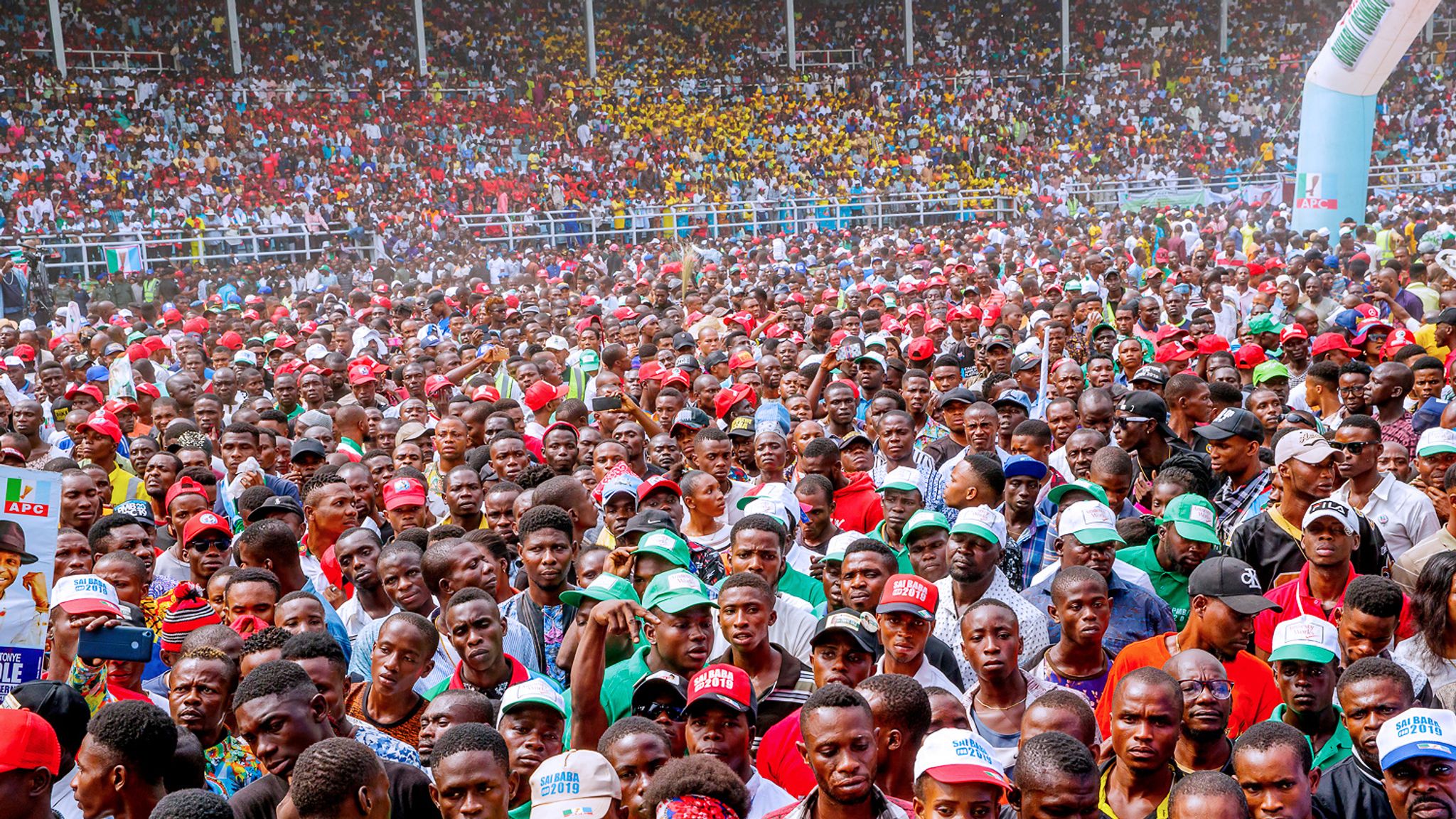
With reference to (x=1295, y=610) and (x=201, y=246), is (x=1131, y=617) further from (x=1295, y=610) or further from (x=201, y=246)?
(x=201, y=246)

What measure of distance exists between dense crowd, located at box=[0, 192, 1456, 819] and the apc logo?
179 millimetres

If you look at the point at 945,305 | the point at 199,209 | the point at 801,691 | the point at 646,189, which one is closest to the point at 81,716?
the point at 801,691

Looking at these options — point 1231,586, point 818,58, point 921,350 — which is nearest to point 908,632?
point 1231,586

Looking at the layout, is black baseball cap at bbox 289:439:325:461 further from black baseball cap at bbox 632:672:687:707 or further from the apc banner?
the apc banner

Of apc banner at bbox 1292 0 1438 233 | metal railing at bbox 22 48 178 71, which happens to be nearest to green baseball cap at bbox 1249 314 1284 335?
apc banner at bbox 1292 0 1438 233

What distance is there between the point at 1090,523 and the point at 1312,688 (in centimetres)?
126

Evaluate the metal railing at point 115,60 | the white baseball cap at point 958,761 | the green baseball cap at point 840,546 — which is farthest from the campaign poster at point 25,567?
the metal railing at point 115,60

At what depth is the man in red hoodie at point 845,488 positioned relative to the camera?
23.7 feet

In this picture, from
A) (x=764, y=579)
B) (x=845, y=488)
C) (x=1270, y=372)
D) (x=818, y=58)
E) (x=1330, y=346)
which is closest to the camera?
(x=764, y=579)

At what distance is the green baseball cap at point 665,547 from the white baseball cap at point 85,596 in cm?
185

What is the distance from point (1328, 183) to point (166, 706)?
18.1 m

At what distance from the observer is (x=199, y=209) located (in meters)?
25.1

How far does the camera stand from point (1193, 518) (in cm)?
591

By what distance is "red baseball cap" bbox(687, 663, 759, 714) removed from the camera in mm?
4250
